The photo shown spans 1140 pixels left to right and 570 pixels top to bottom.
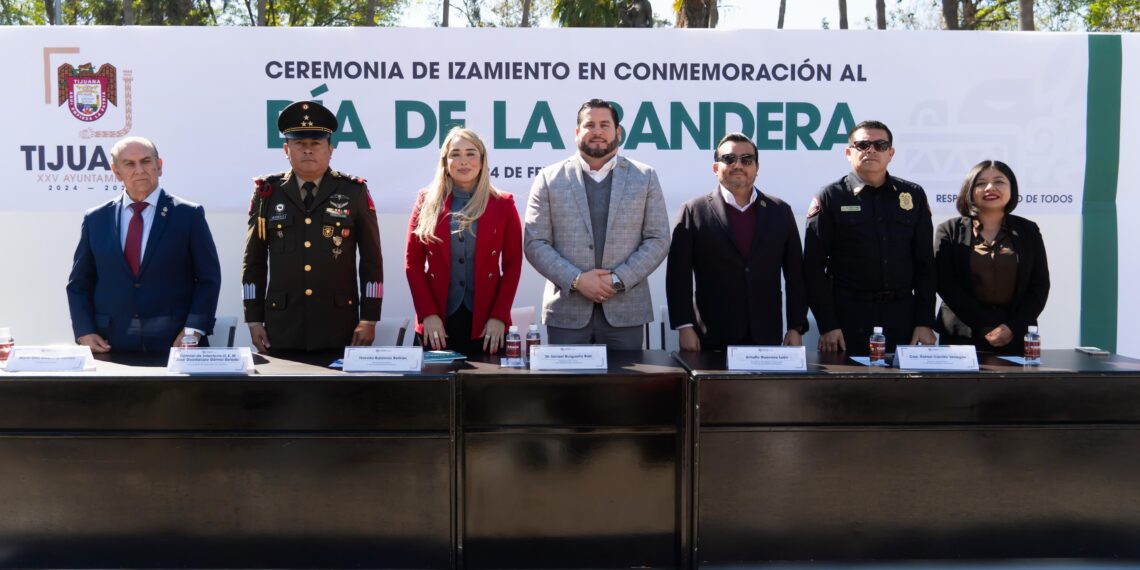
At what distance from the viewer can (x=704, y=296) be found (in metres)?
3.01

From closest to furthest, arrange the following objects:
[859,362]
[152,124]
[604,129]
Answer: [859,362] → [604,129] → [152,124]

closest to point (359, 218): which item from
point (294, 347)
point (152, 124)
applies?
point (294, 347)

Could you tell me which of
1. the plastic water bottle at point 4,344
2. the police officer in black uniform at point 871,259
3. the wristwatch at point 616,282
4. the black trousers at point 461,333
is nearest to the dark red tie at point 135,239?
the plastic water bottle at point 4,344

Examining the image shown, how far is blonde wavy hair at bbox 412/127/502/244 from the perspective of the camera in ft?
9.40

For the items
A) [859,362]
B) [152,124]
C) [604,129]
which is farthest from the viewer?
[152,124]

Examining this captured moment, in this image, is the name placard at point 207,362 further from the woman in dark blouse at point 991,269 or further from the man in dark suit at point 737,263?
the woman in dark blouse at point 991,269

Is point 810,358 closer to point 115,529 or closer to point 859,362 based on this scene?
point 859,362

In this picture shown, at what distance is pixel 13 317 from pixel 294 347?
2.01 meters

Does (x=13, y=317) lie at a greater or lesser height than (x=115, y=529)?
greater

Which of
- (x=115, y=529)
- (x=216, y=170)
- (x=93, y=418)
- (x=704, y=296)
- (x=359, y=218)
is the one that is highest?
(x=216, y=170)

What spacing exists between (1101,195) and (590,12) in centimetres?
902

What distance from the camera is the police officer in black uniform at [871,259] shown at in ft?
9.94

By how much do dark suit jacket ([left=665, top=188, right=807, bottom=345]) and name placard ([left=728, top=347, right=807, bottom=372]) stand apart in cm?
58

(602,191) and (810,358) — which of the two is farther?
(602,191)
